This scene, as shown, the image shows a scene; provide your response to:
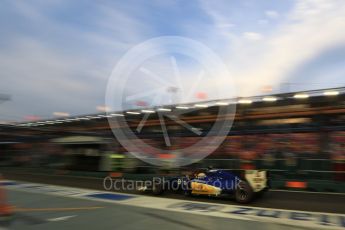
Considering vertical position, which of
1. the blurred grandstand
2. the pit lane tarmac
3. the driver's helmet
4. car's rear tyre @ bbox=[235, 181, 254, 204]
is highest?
the blurred grandstand

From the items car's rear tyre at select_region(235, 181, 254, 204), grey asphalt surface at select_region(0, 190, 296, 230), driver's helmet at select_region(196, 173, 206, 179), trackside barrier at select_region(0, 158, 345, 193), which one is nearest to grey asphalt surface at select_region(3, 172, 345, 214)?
car's rear tyre at select_region(235, 181, 254, 204)

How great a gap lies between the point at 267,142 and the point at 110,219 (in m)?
9.31

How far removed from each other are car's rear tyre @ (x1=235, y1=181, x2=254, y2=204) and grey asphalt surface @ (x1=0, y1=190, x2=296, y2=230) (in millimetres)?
2939

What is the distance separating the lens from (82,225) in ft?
25.9

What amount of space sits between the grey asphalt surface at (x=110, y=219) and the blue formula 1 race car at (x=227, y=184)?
2925 mm

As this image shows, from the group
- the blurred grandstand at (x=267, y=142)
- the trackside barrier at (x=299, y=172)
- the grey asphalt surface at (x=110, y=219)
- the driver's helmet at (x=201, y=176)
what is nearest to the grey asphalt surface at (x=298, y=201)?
the trackside barrier at (x=299, y=172)

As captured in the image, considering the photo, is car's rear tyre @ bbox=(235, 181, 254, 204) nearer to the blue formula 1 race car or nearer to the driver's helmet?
the blue formula 1 race car

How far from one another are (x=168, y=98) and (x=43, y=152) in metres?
11.9

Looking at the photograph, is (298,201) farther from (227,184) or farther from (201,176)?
(201,176)

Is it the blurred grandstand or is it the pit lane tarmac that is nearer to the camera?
the pit lane tarmac

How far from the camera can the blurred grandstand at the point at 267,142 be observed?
13938 millimetres

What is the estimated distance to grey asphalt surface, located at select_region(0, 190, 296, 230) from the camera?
7.90 meters

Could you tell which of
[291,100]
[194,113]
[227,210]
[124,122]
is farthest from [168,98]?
[227,210]

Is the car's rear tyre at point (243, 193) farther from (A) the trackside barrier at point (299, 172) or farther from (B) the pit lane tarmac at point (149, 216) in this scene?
(A) the trackside barrier at point (299, 172)
